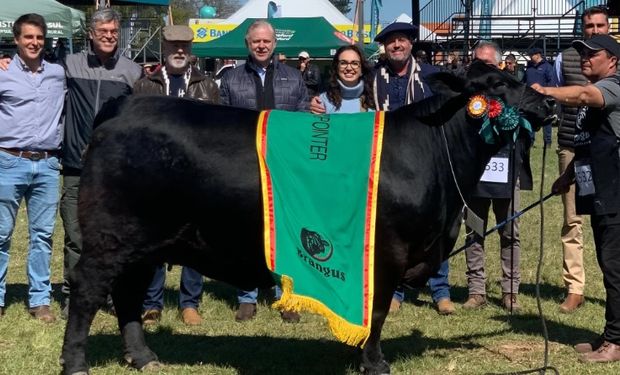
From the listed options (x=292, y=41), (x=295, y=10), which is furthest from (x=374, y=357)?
(x=295, y=10)

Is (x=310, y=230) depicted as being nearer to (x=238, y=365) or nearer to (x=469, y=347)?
(x=238, y=365)

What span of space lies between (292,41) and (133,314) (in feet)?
66.0

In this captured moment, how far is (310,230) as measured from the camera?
518cm

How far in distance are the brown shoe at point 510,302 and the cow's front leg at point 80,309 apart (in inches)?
146

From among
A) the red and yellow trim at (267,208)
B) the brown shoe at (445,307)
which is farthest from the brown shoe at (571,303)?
the red and yellow trim at (267,208)

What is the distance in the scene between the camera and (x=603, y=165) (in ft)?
19.2

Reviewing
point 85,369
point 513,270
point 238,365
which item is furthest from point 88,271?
point 513,270

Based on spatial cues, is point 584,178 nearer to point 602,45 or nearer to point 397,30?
point 602,45

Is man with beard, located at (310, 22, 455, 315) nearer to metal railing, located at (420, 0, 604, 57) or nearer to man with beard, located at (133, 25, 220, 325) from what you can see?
man with beard, located at (133, 25, 220, 325)

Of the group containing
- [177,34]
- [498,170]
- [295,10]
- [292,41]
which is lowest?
[498,170]

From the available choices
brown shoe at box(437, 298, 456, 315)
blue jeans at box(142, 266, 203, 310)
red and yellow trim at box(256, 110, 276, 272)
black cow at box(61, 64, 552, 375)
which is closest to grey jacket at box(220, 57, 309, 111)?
blue jeans at box(142, 266, 203, 310)

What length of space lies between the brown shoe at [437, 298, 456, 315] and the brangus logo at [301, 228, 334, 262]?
260cm

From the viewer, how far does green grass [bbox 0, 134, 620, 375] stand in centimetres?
591

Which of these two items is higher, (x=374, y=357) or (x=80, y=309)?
(x=80, y=309)
